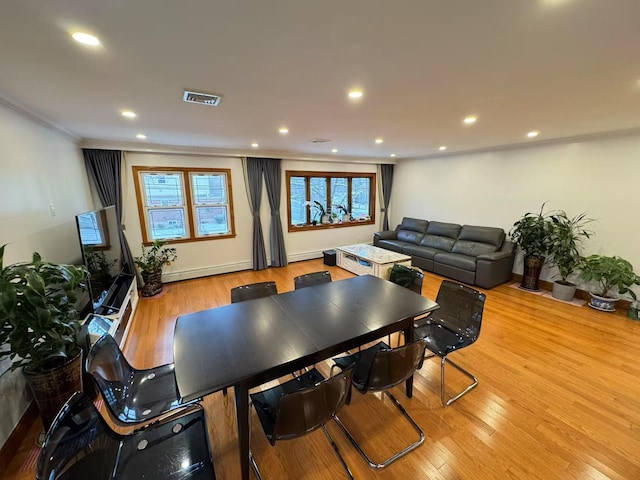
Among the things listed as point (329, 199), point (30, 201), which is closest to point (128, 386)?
point (30, 201)

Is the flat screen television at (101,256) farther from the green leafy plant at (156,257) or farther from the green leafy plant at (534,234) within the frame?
the green leafy plant at (534,234)

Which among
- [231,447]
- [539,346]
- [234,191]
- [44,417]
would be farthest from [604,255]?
[44,417]

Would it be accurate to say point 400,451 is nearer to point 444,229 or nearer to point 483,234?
point 483,234

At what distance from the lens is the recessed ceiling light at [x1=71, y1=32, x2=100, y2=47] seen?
4.04ft

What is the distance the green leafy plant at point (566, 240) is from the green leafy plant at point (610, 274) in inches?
7.7

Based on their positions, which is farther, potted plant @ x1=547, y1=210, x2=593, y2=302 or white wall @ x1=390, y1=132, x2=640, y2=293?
potted plant @ x1=547, y1=210, x2=593, y2=302

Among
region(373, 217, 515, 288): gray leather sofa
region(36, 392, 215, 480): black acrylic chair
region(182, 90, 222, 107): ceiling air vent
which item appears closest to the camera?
region(36, 392, 215, 480): black acrylic chair

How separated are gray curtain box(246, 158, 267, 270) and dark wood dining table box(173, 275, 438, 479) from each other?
3202 millimetres

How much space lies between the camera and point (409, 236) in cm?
605

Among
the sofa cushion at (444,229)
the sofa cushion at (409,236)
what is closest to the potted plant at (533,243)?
the sofa cushion at (444,229)

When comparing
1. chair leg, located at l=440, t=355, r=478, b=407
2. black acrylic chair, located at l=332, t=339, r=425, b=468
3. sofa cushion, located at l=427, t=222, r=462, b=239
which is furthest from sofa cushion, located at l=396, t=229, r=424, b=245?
black acrylic chair, located at l=332, t=339, r=425, b=468

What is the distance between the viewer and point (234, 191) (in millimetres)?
5047

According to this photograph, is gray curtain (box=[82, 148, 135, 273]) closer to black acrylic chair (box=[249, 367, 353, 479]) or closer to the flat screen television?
the flat screen television

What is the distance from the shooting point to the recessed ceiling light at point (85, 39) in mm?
1231
